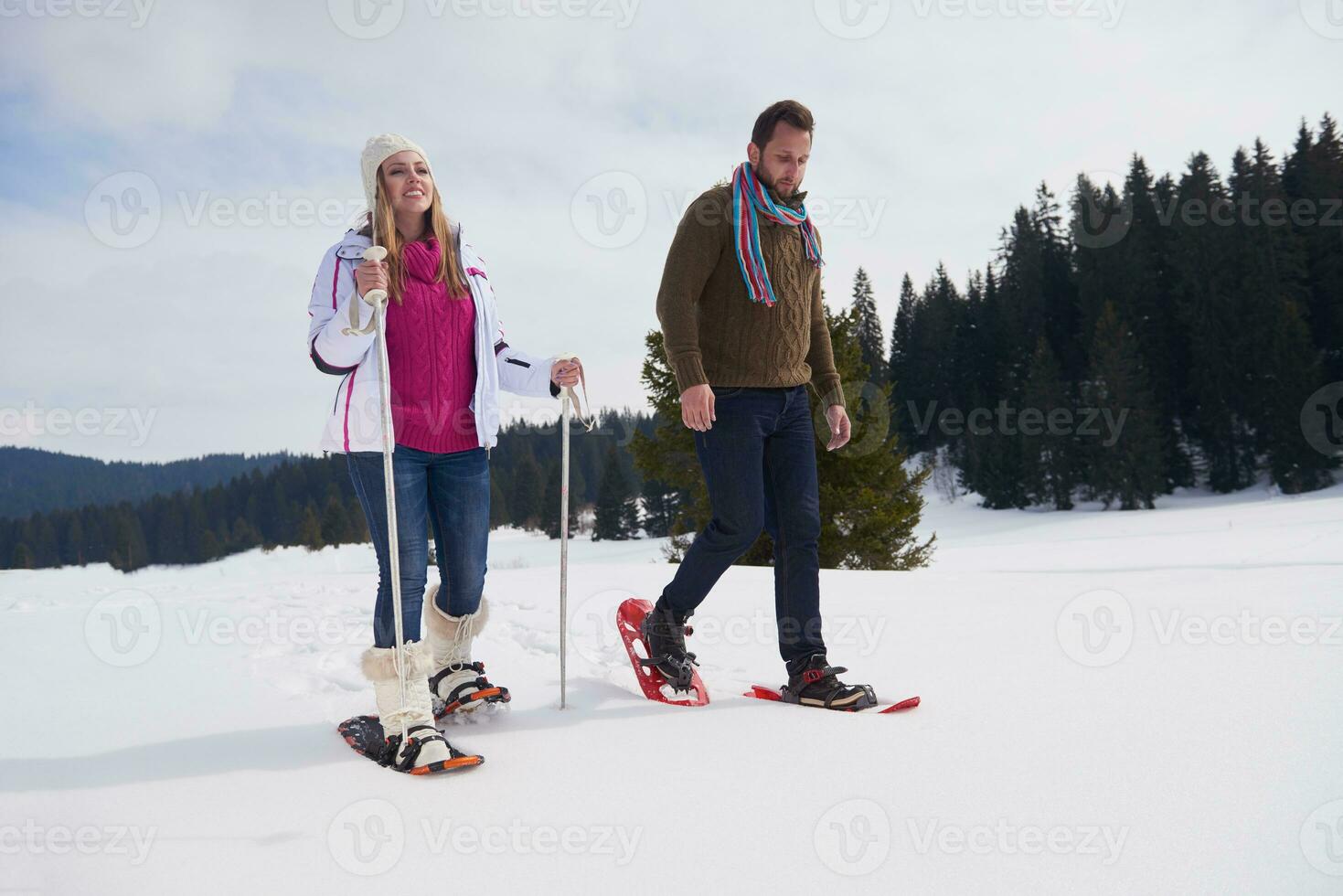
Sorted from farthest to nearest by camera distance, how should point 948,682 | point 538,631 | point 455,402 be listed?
point 538,631 → point 948,682 → point 455,402

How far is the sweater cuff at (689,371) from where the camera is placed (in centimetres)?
291

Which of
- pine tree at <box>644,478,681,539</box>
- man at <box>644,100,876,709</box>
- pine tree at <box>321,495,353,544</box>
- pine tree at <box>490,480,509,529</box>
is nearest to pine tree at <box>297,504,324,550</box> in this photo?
pine tree at <box>321,495,353,544</box>

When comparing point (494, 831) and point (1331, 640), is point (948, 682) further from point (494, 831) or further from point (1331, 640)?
point (494, 831)

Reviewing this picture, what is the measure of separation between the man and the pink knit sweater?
0.81 m

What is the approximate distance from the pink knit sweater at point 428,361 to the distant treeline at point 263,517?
154ft

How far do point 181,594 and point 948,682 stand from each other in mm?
6650

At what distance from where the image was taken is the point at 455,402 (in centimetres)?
273

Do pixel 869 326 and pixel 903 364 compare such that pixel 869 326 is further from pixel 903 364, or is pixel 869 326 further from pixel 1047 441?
pixel 1047 441

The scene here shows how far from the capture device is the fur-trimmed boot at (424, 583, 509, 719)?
2.79m

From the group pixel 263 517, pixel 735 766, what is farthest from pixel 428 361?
pixel 263 517

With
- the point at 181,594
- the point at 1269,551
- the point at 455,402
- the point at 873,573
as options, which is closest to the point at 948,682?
the point at 455,402

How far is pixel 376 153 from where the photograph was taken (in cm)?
264

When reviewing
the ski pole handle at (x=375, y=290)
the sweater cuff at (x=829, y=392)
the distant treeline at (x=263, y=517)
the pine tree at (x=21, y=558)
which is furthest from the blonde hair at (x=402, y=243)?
the pine tree at (x=21, y=558)

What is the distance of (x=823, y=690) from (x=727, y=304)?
1540mm
